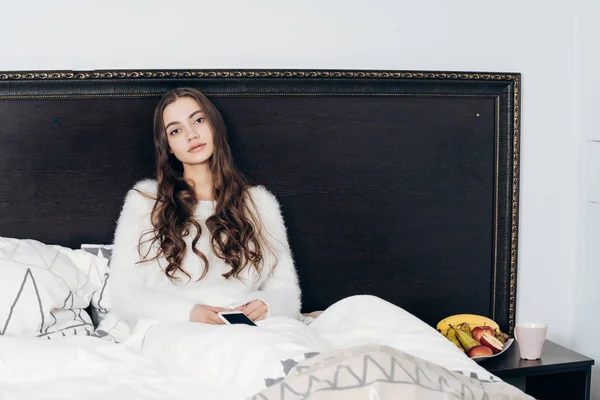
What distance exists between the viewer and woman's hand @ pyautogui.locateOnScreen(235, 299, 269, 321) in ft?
7.66

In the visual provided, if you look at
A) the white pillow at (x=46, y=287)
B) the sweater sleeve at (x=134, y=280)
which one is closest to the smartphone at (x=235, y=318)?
the sweater sleeve at (x=134, y=280)

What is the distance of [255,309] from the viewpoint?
235 cm

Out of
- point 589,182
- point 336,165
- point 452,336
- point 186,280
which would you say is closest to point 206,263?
point 186,280

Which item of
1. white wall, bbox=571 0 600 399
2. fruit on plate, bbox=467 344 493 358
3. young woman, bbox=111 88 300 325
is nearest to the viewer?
young woman, bbox=111 88 300 325

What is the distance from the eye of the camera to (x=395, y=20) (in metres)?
2.80

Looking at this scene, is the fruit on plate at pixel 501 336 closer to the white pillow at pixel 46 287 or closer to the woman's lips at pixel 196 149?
the woman's lips at pixel 196 149

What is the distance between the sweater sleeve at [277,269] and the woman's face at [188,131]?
0.23 m

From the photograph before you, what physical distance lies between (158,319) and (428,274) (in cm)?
106

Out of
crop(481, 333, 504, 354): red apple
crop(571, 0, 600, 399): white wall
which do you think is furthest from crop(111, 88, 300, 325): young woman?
crop(571, 0, 600, 399): white wall

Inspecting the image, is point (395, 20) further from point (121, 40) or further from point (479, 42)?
point (121, 40)

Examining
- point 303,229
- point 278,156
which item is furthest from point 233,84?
point 303,229

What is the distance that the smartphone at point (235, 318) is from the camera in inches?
87.0

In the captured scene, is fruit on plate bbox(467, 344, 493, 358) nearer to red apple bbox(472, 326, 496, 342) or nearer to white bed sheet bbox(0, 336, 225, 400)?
red apple bbox(472, 326, 496, 342)

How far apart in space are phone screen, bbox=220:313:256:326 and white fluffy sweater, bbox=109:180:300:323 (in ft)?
0.42
